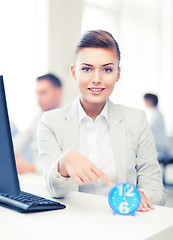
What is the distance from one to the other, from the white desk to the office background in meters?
3.30

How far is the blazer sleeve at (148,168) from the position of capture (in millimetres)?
1460

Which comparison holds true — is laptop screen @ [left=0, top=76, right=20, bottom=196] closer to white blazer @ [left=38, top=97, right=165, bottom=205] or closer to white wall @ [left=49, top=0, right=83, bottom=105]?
white blazer @ [left=38, top=97, right=165, bottom=205]

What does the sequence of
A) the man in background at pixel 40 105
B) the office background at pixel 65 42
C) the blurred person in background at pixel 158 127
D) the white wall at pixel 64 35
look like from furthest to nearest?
the blurred person in background at pixel 158 127 → the white wall at pixel 64 35 → the office background at pixel 65 42 → the man in background at pixel 40 105

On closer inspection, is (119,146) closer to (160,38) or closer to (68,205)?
(68,205)

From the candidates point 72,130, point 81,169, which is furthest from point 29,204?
point 72,130

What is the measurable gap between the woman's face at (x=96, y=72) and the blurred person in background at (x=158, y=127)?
415 centimetres

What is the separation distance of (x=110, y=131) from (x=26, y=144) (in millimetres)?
1874

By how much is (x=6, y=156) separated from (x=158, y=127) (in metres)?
4.73

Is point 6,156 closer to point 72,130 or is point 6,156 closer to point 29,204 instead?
point 29,204

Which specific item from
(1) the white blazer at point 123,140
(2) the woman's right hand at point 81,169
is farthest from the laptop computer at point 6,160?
(1) the white blazer at point 123,140

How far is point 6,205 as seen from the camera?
119 centimetres

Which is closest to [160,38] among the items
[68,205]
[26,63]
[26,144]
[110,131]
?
[26,63]

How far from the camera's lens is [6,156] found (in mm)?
996

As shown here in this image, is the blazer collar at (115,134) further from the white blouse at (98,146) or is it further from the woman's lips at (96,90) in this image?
the woman's lips at (96,90)
